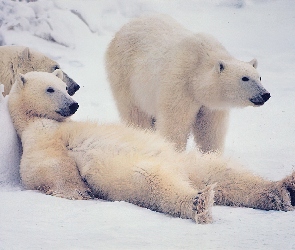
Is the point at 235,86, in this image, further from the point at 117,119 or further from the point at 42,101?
the point at 42,101

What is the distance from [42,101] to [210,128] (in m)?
1.13

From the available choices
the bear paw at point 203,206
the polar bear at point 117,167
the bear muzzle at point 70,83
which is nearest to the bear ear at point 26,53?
the bear muzzle at point 70,83

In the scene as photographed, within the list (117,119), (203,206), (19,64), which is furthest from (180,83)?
(203,206)

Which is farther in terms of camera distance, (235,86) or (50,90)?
(235,86)

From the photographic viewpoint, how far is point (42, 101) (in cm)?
220

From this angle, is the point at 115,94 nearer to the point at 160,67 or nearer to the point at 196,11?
the point at 160,67

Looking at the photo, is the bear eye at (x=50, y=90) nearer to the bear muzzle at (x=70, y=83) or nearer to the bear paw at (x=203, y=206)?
the bear muzzle at (x=70, y=83)

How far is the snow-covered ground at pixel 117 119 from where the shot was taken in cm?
127

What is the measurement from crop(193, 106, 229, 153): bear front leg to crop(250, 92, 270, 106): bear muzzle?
1.10ft

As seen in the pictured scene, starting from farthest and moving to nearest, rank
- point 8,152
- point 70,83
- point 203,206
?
point 70,83 → point 8,152 → point 203,206

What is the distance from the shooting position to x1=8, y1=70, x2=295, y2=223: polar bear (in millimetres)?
1577

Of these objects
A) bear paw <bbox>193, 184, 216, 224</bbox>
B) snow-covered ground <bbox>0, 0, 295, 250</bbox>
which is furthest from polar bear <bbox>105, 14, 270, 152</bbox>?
bear paw <bbox>193, 184, 216, 224</bbox>

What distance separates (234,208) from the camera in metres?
1.64

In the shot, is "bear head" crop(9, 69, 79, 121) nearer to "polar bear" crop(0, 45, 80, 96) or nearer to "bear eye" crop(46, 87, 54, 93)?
"bear eye" crop(46, 87, 54, 93)
